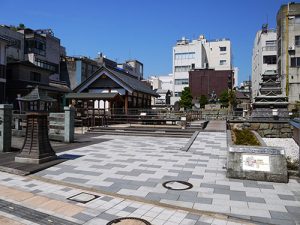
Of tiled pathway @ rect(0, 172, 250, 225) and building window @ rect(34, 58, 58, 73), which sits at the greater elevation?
building window @ rect(34, 58, 58, 73)

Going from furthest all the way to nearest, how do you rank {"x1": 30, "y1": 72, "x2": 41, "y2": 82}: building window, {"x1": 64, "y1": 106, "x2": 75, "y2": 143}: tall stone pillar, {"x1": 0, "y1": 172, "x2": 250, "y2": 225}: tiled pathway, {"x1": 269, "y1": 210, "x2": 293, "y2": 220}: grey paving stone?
{"x1": 30, "y1": 72, "x2": 41, "y2": 82}: building window
{"x1": 64, "y1": 106, "x2": 75, "y2": 143}: tall stone pillar
{"x1": 269, "y1": 210, "x2": 293, "y2": 220}: grey paving stone
{"x1": 0, "y1": 172, "x2": 250, "y2": 225}: tiled pathway

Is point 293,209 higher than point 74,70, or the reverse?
point 74,70

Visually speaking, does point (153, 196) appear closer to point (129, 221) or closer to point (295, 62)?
point (129, 221)

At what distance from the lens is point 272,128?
21.2 meters

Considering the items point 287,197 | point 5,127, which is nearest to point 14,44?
point 5,127

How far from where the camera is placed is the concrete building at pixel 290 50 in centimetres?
3866

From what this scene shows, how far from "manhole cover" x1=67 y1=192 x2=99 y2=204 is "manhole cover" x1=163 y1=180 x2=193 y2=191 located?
6.56ft

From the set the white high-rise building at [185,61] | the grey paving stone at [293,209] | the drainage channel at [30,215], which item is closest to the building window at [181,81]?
the white high-rise building at [185,61]

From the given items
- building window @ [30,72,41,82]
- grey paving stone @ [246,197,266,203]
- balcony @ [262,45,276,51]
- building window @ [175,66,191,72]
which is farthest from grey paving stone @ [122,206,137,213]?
building window @ [175,66,191,72]

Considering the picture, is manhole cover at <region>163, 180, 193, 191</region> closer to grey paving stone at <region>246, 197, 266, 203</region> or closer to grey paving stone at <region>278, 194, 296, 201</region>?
grey paving stone at <region>246, 197, 266, 203</region>

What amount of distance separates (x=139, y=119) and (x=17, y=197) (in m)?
17.7

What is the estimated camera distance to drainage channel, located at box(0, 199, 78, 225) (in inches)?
206

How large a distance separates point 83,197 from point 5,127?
7.32m

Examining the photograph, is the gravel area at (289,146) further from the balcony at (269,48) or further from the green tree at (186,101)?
the balcony at (269,48)
